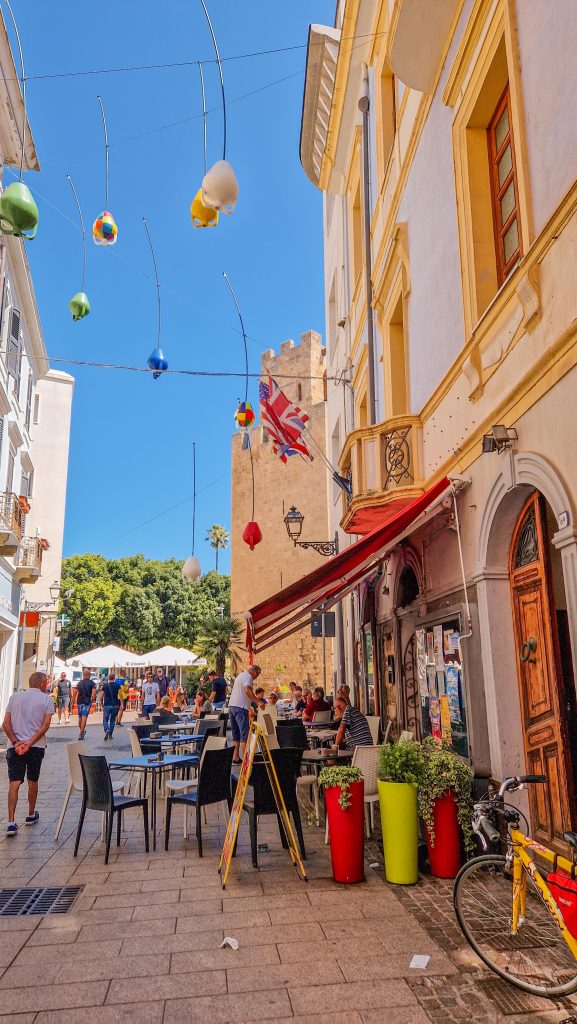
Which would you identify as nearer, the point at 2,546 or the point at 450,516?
the point at 450,516

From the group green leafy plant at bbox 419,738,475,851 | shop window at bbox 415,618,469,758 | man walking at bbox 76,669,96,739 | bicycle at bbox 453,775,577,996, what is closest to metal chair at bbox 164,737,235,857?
green leafy plant at bbox 419,738,475,851

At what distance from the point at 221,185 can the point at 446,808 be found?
19.7 ft

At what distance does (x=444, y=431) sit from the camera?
7613 millimetres

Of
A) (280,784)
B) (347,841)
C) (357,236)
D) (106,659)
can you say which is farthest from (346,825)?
(106,659)

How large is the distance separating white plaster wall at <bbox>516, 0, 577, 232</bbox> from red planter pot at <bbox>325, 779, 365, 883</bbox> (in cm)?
473

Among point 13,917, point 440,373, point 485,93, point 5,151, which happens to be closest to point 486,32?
point 485,93

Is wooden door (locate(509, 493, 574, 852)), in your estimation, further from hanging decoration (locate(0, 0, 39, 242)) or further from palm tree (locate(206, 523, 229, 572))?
palm tree (locate(206, 523, 229, 572))

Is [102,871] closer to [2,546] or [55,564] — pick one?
[2,546]

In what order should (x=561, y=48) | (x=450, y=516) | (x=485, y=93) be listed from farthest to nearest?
1. (x=450, y=516)
2. (x=485, y=93)
3. (x=561, y=48)

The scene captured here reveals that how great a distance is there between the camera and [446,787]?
5691mm

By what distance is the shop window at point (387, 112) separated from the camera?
1088 cm

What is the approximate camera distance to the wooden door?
206 inches

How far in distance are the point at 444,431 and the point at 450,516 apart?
0.94 metres

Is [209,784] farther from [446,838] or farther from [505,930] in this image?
[505,930]
